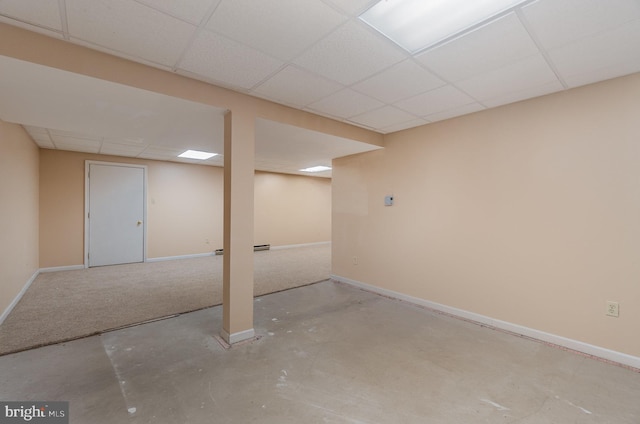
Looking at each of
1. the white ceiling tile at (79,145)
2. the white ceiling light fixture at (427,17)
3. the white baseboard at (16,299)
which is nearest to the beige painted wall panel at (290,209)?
the white ceiling tile at (79,145)

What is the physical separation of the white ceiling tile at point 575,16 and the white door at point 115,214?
22.7 ft

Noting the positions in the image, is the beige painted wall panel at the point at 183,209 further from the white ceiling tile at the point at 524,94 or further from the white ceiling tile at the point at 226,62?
the white ceiling tile at the point at 524,94

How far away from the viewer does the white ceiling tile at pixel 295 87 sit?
243cm

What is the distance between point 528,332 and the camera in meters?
2.89

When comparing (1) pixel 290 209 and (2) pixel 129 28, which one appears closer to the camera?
(2) pixel 129 28

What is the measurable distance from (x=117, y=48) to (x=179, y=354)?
255 centimetres

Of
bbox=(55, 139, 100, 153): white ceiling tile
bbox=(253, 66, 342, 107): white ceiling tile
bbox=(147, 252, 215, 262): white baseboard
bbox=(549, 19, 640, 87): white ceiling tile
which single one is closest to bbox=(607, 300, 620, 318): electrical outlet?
bbox=(549, 19, 640, 87): white ceiling tile

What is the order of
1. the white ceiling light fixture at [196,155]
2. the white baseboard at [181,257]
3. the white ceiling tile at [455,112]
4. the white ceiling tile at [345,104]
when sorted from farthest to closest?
the white baseboard at [181,257] < the white ceiling light fixture at [196,155] < the white ceiling tile at [455,112] < the white ceiling tile at [345,104]

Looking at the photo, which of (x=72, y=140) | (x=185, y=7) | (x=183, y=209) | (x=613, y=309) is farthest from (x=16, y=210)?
(x=613, y=309)

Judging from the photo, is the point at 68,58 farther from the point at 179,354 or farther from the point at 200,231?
the point at 200,231

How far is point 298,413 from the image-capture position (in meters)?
1.80

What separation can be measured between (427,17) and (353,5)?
0.48 meters

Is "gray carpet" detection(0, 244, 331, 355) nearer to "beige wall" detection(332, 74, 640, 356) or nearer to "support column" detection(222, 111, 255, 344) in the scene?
"support column" detection(222, 111, 255, 344)

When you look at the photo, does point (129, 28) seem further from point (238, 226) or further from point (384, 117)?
point (384, 117)
